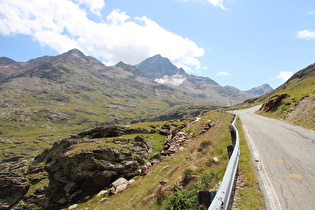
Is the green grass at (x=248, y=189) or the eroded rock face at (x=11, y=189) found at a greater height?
the green grass at (x=248, y=189)

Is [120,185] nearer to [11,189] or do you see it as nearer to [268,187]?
[11,189]

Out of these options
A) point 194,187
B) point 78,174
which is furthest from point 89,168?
point 194,187

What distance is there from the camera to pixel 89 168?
21484mm

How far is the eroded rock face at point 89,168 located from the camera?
20.5m

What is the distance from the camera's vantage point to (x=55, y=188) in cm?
2105

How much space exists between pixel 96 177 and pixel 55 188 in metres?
4.97

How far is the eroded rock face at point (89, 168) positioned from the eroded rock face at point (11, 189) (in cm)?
174

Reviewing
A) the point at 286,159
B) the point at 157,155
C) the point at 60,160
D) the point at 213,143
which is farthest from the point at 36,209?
the point at 286,159

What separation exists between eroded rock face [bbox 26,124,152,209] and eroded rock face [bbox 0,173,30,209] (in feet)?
5.70

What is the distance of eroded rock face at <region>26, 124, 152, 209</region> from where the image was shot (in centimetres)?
2045

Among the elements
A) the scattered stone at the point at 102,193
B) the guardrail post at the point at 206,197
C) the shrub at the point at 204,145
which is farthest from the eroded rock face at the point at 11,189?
the guardrail post at the point at 206,197

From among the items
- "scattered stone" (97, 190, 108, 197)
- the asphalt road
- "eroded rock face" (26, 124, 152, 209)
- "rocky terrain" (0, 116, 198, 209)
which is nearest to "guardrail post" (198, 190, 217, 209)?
the asphalt road

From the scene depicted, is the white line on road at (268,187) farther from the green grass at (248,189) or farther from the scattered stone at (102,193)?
the scattered stone at (102,193)

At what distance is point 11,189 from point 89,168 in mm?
8197
